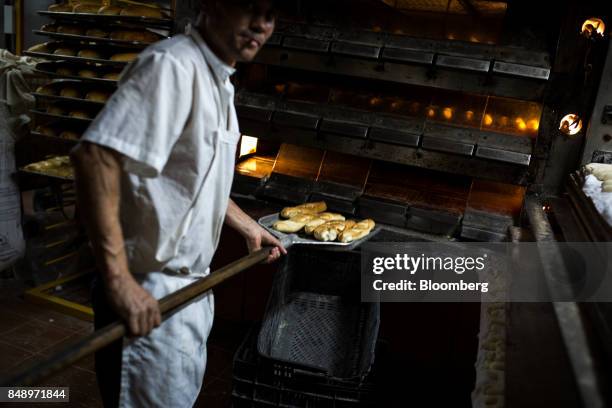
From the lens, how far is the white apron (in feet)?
5.99

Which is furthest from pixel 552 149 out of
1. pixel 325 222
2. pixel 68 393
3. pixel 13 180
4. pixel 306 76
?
pixel 13 180

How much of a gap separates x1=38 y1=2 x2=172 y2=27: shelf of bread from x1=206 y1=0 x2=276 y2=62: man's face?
2.24m

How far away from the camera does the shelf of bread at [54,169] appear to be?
405 centimetres

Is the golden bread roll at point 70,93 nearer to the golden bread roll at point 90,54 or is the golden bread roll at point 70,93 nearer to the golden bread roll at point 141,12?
the golden bread roll at point 90,54

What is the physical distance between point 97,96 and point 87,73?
0.21m

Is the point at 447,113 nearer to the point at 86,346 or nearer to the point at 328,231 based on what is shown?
the point at 328,231

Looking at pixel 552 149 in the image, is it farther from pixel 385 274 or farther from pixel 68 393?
pixel 68 393

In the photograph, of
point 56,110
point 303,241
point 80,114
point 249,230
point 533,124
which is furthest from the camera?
point 56,110

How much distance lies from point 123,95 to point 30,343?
9.35 ft

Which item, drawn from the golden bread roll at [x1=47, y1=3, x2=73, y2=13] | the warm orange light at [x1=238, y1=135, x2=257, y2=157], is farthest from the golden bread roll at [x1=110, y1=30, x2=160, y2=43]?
the warm orange light at [x1=238, y1=135, x2=257, y2=157]

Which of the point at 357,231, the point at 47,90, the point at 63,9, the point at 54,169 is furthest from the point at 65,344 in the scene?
the point at 63,9

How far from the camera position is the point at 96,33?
394 cm

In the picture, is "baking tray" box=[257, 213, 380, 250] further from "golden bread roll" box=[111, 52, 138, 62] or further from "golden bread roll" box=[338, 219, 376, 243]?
"golden bread roll" box=[111, 52, 138, 62]

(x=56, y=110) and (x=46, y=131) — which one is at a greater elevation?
(x=56, y=110)
